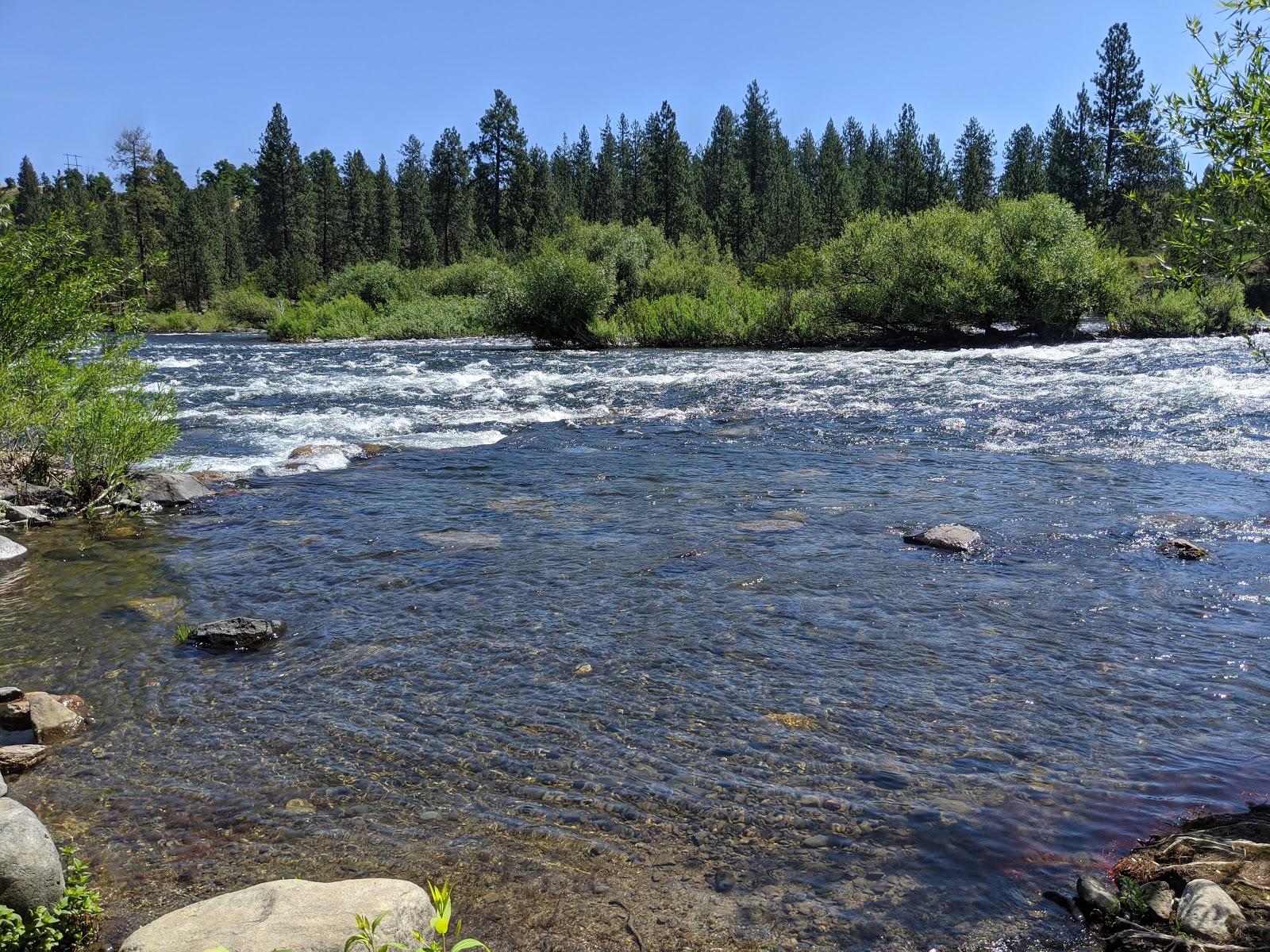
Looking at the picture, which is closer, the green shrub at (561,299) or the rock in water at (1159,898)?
the rock in water at (1159,898)

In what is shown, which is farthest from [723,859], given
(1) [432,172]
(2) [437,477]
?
(1) [432,172]

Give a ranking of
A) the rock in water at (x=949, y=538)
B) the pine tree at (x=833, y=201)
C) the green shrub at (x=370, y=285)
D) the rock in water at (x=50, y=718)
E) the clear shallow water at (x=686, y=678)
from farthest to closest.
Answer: the pine tree at (x=833, y=201), the green shrub at (x=370, y=285), the rock in water at (x=949, y=538), the rock in water at (x=50, y=718), the clear shallow water at (x=686, y=678)

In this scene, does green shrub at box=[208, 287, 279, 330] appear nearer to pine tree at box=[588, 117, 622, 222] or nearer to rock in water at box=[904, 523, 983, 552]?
pine tree at box=[588, 117, 622, 222]

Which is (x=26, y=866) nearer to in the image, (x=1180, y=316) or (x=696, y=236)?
(x=1180, y=316)

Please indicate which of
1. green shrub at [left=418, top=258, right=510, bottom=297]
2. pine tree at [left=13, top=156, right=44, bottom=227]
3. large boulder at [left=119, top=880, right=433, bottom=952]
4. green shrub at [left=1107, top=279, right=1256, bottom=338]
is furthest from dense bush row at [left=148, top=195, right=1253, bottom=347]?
pine tree at [left=13, top=156, right=44, bottom=227]

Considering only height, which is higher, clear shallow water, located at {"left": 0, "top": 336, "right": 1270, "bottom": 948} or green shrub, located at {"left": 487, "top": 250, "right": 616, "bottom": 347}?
green shrub, located at {"left": 487, "top": 250, "right": 616, "bottom": 347}

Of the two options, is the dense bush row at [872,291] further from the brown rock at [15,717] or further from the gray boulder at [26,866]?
the gray boulder at [26,866]

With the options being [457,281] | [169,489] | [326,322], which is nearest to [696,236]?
[457,281]

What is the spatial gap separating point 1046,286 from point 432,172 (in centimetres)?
8211

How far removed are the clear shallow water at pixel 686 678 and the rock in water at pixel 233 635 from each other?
0.65ft

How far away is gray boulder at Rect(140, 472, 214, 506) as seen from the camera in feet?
40.9

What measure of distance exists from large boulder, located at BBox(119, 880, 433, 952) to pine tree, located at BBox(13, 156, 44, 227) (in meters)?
124

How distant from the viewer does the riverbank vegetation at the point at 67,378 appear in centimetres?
1148

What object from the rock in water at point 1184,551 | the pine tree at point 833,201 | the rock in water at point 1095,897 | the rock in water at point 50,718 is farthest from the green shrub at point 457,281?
the rock in water at point 1095,897
